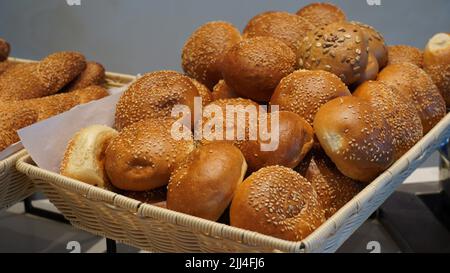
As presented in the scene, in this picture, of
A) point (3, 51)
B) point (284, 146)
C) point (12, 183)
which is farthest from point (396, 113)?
point (3, 51)

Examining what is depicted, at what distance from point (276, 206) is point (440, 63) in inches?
36.2

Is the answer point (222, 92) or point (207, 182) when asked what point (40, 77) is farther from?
point (207, 182)

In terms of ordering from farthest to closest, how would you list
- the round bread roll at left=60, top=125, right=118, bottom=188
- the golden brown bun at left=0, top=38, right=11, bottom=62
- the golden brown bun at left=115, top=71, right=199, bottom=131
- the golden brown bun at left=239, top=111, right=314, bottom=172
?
the golden brown bun at left=0, top=38, right=11, bottom=62, the golden brown bun at left=115, top=71, right=199, bottom=131, the round bread roll at left=60, top=125, right=118, bottom=188, the golden brown bun at left=239, top=111, right=314, bottom=172

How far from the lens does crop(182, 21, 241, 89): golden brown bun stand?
155cm

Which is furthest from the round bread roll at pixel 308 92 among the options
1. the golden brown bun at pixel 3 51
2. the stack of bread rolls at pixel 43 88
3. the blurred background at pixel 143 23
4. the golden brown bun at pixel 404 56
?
the blurred background at pixel 143 23

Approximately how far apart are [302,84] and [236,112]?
0.19m

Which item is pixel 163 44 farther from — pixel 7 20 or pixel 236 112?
pixel 236 112

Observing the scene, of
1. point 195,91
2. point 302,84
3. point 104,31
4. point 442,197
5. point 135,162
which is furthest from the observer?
point 104,31

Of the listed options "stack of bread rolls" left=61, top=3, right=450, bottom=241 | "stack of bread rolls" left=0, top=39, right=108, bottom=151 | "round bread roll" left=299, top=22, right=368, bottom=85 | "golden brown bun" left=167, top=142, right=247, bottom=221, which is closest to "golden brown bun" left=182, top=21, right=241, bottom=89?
"stack of bread rolls" left=61, top=3, right=450, bottom=241

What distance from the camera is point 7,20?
322cm

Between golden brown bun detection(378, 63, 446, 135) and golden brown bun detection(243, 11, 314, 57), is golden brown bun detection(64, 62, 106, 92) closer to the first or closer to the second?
golden brown bun detection(243, 11, 314, 57)

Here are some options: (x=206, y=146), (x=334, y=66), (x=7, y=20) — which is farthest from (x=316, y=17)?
(x=7, y=20)

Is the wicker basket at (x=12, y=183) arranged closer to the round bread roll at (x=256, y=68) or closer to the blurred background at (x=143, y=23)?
the round bread roll at (x=256, y=68)

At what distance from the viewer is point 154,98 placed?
4.49ft
